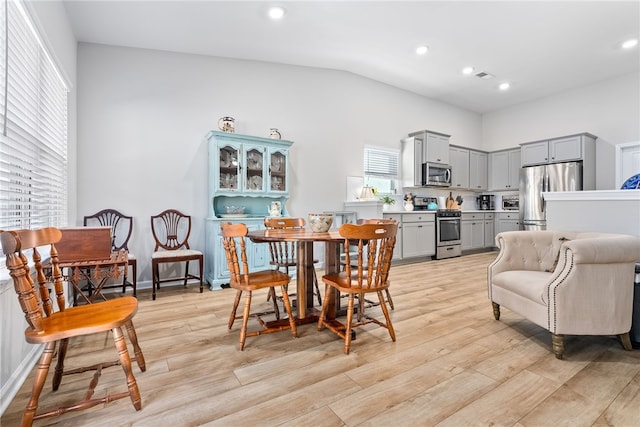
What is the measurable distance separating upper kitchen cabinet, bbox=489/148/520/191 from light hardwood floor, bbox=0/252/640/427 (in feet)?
16.3

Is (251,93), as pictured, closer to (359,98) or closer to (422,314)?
(359,98)

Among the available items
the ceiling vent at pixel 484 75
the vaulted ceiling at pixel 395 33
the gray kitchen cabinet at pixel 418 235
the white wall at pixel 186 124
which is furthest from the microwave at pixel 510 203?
the white wall at pixel 186 124

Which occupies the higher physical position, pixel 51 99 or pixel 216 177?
pixel 51 99

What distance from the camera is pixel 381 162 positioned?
574 centimetres

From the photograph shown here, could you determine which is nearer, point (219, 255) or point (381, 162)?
point (219, 255)

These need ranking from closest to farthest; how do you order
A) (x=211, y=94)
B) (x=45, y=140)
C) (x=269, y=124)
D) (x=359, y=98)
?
(x=45, y=140) < (x=211, y=94) < (x=269, y=124) < (x=359, y=98)

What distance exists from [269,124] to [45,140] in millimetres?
2663

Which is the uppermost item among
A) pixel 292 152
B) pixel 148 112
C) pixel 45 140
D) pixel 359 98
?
pixel 359 98

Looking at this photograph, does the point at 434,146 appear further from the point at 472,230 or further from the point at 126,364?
the point at 126,364

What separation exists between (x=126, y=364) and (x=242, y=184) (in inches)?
111

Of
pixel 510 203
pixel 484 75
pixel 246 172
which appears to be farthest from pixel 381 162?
pixel 510 203

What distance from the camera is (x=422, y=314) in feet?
9.16

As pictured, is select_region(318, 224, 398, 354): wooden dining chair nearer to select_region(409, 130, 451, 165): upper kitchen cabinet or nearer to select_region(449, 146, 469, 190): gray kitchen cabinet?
select_region(409, 130, 451, 165): upper kitchen cabinet

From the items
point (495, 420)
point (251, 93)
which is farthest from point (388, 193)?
point (495, 420)
